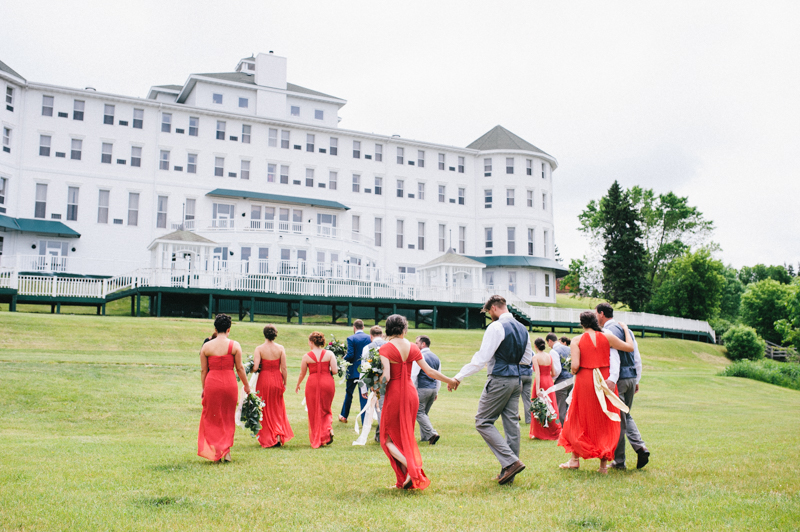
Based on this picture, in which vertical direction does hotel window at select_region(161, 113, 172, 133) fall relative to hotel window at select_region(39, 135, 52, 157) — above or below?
above

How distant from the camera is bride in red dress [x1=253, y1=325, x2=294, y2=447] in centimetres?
1002

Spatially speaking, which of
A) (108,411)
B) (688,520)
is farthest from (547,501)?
(108,411)

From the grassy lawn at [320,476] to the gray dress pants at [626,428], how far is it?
0.30 m

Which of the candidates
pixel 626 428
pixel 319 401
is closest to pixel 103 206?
pixel 319 401

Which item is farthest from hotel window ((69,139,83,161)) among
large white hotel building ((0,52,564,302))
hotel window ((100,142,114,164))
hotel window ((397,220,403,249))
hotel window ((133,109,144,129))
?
hotel window ((397,220,403,249))

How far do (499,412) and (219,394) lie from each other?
3699 millimetres

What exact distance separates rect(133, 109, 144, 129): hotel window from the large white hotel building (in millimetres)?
89

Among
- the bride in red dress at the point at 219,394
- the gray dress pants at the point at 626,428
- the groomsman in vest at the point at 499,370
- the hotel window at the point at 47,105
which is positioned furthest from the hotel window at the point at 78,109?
the gray dress pants at the point at 626,428

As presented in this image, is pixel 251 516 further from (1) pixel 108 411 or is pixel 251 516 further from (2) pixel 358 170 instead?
(2) pixel 358 170

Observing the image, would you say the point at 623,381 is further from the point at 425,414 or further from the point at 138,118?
the point at 138,118

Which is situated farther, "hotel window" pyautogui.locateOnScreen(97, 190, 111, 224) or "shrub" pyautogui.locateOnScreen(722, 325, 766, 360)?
"shrub" pyautogui.locateOnScreen(722, 325, 766, 360)

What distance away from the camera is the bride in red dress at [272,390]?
1002 centimetres

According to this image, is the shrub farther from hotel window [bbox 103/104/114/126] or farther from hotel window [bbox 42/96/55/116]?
hotel window [bbox 42/96/55/116]

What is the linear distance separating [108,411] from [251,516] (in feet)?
28.1
